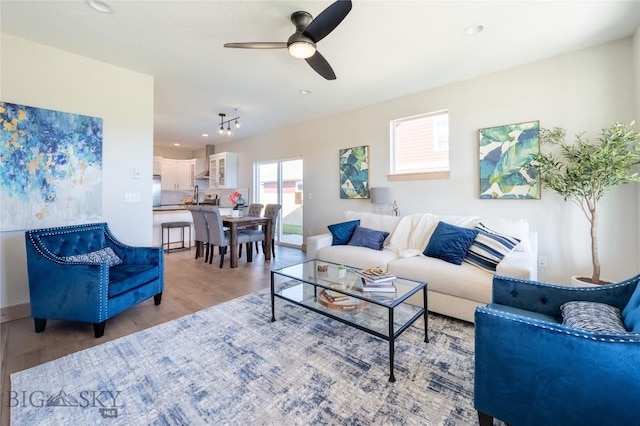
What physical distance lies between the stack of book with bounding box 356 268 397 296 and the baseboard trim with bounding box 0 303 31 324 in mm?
3279

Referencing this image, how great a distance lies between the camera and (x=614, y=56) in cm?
257

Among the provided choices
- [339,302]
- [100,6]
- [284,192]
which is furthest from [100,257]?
[284,192]

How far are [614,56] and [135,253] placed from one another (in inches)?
207

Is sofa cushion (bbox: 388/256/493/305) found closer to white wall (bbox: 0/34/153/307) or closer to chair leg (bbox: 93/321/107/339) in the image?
chair leg (bbox: 93/321/107/339)

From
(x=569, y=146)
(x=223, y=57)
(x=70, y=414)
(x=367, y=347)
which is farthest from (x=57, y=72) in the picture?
(x=569, y=146)

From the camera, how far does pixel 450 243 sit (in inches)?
106

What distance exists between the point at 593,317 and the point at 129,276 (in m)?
3.23

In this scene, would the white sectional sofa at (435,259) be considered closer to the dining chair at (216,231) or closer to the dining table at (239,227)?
the dining table at (239,227)

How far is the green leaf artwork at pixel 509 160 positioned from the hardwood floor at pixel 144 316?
10.3ft

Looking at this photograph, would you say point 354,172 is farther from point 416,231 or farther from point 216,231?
point 216,231

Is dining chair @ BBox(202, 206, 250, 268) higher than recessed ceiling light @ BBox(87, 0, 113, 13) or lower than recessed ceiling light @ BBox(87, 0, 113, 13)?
lower

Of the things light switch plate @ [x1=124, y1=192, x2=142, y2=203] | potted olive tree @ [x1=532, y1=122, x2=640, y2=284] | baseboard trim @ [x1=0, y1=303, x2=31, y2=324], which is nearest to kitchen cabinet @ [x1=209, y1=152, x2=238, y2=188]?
light switch plate @ [x1=124, y1=192, x2=142, y2=203]

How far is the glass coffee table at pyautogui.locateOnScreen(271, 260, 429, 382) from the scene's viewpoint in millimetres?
1760

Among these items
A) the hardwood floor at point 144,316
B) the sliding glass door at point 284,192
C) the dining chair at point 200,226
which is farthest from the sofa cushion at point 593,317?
the sliding glass door at point 284,192
